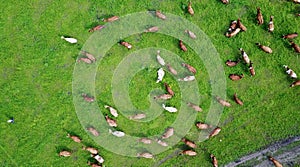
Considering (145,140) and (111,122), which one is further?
(145,140)

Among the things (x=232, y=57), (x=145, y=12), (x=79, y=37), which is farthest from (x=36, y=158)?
Answer: (x=232, y=57)

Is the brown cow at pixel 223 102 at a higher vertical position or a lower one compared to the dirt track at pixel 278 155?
higher

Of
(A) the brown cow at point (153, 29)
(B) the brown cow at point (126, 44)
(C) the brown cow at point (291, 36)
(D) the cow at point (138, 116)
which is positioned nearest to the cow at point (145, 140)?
(D) the cow at point (138, 116)

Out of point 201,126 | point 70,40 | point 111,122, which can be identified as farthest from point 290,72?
point 70,40

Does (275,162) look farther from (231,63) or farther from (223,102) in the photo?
(231,63)

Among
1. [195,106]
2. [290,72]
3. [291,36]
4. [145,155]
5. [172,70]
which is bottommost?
[145,155]

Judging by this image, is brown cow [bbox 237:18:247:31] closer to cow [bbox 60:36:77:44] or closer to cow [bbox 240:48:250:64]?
cow [bbox 240:48:250:64]

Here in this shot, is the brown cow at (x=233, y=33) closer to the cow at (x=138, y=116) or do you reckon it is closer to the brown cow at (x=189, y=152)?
the cow at (x=138, y=116)

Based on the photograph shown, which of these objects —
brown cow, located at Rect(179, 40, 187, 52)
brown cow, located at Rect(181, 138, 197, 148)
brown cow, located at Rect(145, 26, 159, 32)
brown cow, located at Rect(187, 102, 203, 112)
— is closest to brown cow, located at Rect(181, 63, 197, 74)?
brown cow, located at Rect(179, 40, 187, 52)
